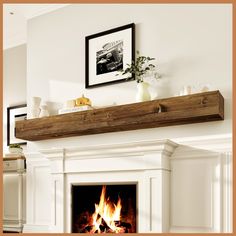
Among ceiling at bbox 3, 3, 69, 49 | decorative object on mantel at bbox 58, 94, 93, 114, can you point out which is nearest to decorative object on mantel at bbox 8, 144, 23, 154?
decorative object on mantel at bbox 58, 94, 93, 114

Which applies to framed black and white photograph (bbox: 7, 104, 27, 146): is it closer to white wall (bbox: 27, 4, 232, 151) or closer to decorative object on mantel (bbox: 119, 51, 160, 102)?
white wall (bbox: 27, 4, 232, 151)

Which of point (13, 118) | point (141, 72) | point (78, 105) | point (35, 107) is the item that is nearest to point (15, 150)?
point (13, 118)

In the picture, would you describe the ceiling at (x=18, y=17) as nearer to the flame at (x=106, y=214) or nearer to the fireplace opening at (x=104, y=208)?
the fireplace opening at (x=104, y=208)

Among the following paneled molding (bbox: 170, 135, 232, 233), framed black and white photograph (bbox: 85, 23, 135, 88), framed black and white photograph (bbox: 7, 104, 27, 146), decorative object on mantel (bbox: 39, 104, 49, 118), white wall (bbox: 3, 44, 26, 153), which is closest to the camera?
paneled molding (bbox: 170, 135, 232, 233)

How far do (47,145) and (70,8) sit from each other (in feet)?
4.70

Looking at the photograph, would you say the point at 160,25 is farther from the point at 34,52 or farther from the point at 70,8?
the point at 34,52

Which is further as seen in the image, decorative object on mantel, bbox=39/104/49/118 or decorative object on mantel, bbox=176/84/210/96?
decorative object on mantel, bbox=39/104/49/118

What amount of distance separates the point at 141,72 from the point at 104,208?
1.21 meters

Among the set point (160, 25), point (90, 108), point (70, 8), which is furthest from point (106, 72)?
point (70, 8)

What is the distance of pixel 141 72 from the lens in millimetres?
3264

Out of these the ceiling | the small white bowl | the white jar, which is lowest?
the small white bowl

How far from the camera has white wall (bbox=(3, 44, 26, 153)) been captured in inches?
196

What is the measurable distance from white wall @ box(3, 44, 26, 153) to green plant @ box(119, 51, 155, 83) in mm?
2042

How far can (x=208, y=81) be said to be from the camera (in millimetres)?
3020
